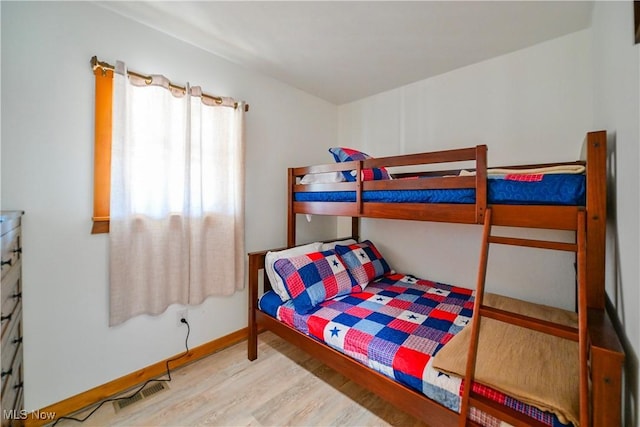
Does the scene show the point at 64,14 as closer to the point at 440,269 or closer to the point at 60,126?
the point at 60,126

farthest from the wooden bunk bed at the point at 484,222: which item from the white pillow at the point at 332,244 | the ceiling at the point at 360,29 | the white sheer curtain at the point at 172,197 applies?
the ceiling at the point at 360,29

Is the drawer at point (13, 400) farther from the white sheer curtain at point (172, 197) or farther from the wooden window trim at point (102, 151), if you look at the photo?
the wooden window trim at point (102, 151)

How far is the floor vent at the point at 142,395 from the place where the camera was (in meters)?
1.66

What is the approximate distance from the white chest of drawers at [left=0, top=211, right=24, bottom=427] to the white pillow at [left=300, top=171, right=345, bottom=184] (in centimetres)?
178

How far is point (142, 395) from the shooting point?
175 cm

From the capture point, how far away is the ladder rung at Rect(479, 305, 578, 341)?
1.03m

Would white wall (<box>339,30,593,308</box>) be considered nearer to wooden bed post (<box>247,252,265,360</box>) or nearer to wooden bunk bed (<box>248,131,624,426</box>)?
wooden bunk bed (<box>248,131,624,426</box>)

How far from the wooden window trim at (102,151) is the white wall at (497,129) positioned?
234cm

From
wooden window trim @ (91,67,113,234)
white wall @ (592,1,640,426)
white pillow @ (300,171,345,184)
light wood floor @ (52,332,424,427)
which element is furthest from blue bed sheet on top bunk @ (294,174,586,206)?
wooden window trim @ (91,67,113,234)

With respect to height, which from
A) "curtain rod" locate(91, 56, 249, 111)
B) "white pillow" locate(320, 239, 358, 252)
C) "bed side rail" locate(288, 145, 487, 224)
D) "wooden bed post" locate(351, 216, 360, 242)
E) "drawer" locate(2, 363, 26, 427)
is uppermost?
"curtain rod" locate(91, 56, 249, 111)

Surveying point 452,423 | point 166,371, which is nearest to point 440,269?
point 452,423

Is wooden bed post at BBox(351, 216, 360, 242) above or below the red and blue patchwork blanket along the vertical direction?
above

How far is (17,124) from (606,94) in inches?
121

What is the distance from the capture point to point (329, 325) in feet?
5.46
